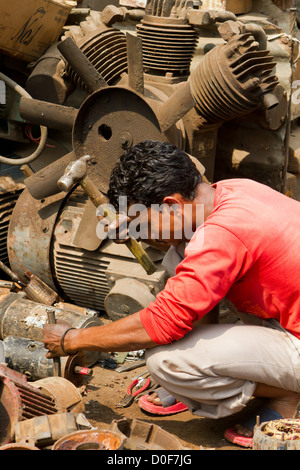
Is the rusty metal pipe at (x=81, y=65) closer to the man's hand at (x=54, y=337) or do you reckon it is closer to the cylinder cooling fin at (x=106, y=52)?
the cylinder cooling fin at (x=106, y=52)

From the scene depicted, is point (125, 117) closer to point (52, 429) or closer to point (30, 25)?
point (30, 25)

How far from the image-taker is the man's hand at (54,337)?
286 cm

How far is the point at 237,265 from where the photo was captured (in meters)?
2.57

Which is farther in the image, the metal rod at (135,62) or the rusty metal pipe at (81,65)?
the rusty metal pipe at (81,65)

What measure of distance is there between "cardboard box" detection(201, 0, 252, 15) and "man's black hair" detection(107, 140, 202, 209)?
277 centimetres

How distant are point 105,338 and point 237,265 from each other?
0.61 metres

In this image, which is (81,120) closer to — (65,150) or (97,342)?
(65,150)

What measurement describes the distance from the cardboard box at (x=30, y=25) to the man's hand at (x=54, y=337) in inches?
95.0

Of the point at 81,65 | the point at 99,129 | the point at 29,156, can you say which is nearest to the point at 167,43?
the point at 81,65

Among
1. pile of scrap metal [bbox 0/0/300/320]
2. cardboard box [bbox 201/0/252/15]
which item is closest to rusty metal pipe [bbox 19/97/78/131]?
pile of scrap metal [bbox 0/0/300/320]

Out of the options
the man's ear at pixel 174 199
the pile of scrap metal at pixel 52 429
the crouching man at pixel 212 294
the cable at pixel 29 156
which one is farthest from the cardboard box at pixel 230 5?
the pile of scrap metal at pixel 52 429

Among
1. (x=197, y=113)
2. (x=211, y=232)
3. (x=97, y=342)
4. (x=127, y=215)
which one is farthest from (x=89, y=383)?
(x=197, y=113)

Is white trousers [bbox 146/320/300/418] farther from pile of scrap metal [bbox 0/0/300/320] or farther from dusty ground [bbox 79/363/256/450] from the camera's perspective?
pile of scrap metal [bbox 0/0/300/320]

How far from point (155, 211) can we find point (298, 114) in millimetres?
2627
